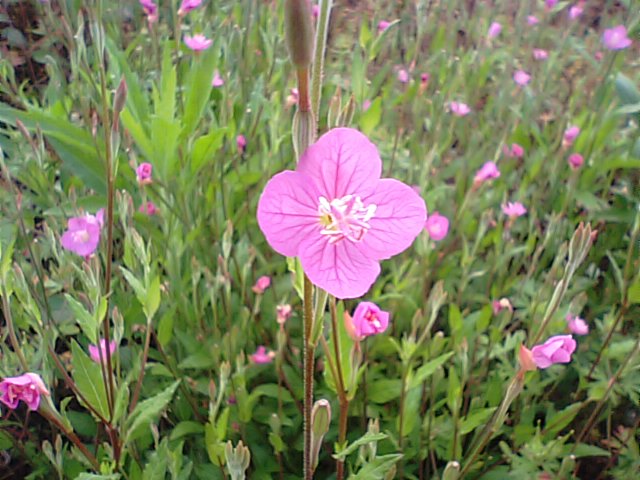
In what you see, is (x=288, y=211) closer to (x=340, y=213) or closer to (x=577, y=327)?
(x=340, y=213)

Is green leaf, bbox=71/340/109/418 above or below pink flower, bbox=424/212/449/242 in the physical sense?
above

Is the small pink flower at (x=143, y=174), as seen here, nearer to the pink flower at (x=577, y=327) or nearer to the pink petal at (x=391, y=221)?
the pink petal at (x=391, y=221)

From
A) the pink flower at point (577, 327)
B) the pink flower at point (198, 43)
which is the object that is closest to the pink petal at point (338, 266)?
the pink flower at point (577, 327)

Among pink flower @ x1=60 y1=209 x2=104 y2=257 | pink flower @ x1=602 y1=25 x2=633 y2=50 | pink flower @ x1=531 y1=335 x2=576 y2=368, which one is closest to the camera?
pink flower @ x1=531 y1=335 x2=576 y2=368

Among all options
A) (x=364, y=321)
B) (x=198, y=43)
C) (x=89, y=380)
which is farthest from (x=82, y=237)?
(x=198, y=43)

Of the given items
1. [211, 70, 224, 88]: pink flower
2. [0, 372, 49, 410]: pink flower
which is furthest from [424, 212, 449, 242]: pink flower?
[0, 372, 49, 410]: pink flower

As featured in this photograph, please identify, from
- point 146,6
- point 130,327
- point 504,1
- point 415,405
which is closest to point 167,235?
point 130,327

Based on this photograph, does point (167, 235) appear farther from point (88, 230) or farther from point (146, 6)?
point (146, 6)

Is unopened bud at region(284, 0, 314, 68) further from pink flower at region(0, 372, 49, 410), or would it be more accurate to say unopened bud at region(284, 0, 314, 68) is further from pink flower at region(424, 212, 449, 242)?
pink flower at region(424, 212, 449, 242)
